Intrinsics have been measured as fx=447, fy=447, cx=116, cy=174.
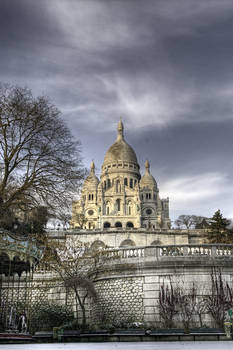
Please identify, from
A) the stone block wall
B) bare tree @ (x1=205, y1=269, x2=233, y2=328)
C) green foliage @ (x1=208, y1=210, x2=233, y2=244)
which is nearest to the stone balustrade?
bare tree @ (x1=205, y1=269, x2=233, y2=328)

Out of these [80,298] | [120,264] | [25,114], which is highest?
[25,114]

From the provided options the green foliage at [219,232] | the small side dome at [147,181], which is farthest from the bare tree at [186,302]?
the small side dome at [147,181]

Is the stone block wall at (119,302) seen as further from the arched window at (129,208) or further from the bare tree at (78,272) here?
the arched window at (129,208)

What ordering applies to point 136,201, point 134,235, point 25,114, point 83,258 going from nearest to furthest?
point 25,114
point 83,258
point 134,235
point 136,201

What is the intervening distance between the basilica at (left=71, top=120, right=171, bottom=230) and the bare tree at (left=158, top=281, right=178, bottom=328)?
92.5 metres

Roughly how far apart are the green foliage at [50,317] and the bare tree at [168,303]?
5.38 metres

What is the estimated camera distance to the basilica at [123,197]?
123 meters

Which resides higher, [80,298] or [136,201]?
[136,201]

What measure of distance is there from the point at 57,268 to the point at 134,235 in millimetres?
53005

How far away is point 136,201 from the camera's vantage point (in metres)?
132

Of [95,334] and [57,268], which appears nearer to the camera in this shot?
[95,334]

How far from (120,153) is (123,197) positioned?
24.5 meters

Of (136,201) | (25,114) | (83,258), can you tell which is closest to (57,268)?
(83,258)

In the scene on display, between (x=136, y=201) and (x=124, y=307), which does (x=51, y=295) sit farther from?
(x=136, y=201)
